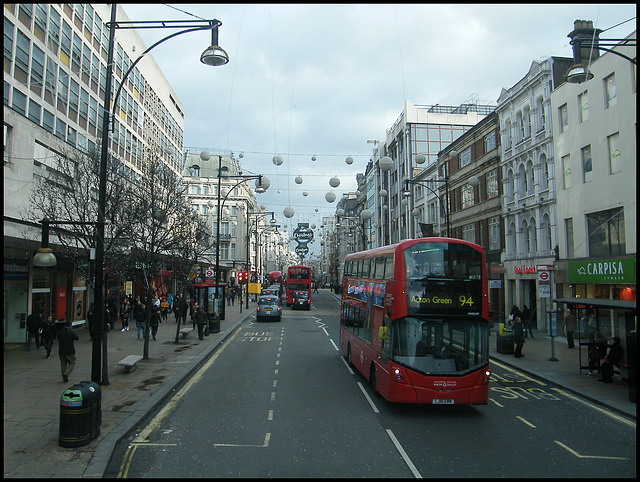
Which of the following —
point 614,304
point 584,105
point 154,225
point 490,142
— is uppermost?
point 490,142

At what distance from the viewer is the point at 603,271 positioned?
69.1ft

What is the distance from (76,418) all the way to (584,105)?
973 inches

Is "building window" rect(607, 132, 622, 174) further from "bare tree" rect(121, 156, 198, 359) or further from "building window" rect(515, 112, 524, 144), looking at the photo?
"bare tree" rect(121, 156, 198, 359)

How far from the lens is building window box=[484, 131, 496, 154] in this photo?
34.4 m

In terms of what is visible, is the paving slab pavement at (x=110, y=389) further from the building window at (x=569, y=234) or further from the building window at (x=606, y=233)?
the building window at (x=569, y=234)

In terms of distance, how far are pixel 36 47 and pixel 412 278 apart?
69.1 ft

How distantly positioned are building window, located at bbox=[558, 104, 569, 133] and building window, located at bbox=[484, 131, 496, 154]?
864 centimetres

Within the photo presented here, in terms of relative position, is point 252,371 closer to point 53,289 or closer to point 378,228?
point 53,289

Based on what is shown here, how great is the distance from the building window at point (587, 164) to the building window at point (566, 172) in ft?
3.85

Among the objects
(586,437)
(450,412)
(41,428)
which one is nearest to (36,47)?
(41,428)

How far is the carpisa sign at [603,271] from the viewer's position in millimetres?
19281

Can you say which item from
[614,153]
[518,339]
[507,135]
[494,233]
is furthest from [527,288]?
[518,339]

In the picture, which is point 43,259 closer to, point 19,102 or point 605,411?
point 605,411

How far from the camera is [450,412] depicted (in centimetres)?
1114
